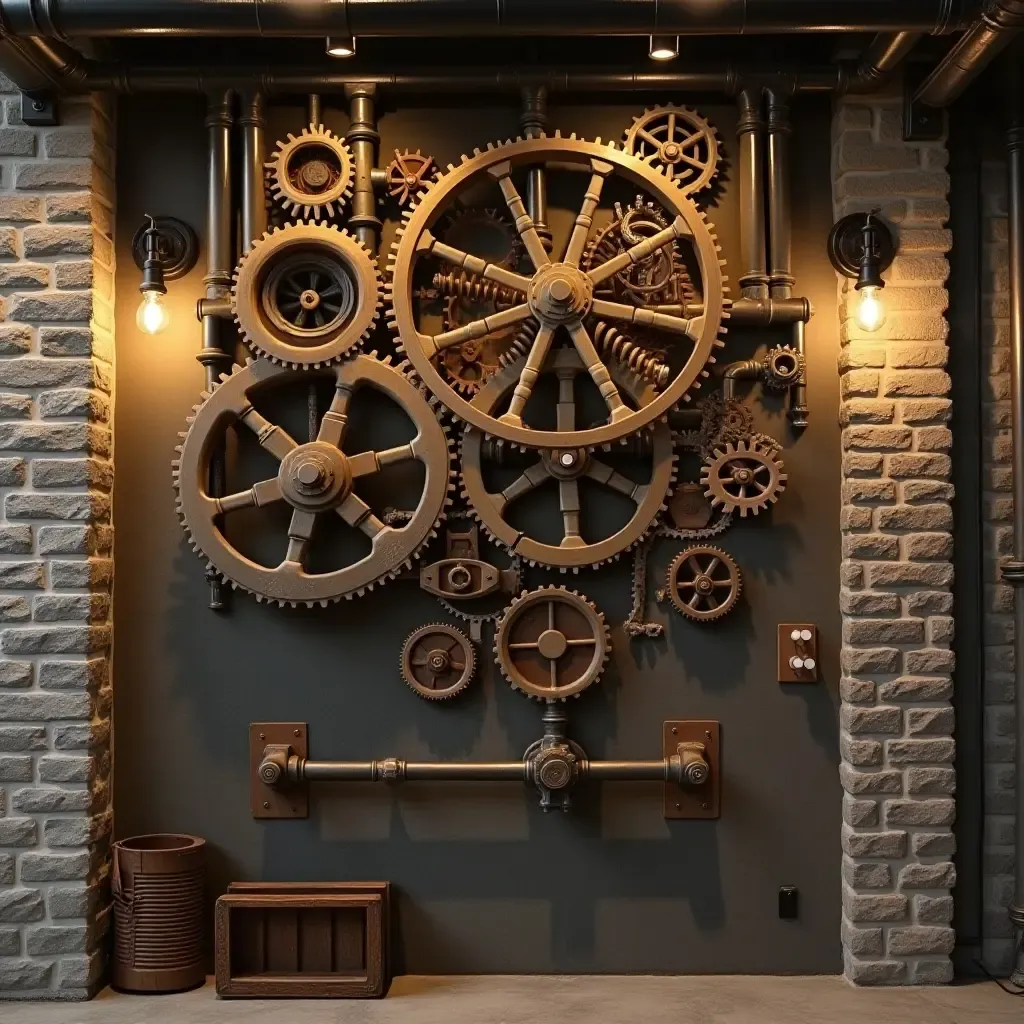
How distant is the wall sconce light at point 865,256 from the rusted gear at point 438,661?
1.61 meters

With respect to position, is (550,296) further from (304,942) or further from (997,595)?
(304,942)

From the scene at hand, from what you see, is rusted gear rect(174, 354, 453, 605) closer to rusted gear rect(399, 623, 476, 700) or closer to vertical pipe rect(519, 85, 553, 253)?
rusted gear rect(399, 623, 476, 700)

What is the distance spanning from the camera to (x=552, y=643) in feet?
11.4

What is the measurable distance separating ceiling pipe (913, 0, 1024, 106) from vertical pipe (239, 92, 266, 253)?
2077 mm

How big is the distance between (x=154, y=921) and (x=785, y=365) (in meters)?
2.61

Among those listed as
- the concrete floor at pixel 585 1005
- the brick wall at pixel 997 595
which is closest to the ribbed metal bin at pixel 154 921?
the concrete floor at pixel 585 1005

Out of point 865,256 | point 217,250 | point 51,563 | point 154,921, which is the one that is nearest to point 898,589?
point 865,256

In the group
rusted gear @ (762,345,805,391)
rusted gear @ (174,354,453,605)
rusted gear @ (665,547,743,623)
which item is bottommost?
rusted gear @ (665,547,743,623)

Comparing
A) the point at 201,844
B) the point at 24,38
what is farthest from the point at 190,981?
the point at 24,38

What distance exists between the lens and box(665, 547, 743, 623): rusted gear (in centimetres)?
352

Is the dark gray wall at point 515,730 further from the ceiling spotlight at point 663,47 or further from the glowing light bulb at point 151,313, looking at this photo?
the ceiling spotlight at point 663,47

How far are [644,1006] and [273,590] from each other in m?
1.67

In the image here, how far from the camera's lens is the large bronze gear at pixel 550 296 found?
338 centimetres

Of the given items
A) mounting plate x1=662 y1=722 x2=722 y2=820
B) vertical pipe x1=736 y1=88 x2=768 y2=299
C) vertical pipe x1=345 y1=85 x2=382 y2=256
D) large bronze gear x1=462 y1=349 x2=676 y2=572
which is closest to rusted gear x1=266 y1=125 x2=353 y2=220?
vertical pipe x1=345 y1=85 x2=382 y2=256
